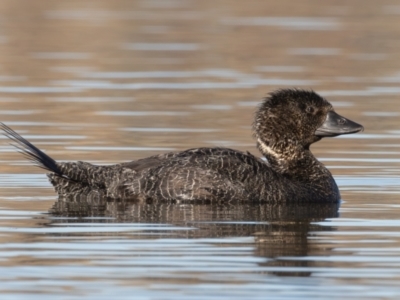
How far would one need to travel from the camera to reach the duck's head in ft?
39.7

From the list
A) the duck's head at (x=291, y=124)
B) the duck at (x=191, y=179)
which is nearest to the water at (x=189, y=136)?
the duck at (x=191, y=179)

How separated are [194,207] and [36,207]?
127cm

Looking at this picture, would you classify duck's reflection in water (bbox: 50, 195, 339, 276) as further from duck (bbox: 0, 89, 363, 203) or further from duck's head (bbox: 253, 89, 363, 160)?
duck's head (bbox: 253, 89, 363, 160)

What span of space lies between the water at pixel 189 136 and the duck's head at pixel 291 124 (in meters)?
0.57

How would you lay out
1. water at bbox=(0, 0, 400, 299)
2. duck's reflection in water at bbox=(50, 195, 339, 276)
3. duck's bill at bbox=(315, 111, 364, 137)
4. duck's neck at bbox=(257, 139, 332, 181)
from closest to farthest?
water at bbox=(0, 0, 400, 299) → duck's reflection in water at bbox=(50, 195, 339, 276) → duck's neck at bbox=(257, 139, 332, 181) → duck's bill at bbox=(315, 111, 364, 137)

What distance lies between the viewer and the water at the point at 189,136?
8.43 meters

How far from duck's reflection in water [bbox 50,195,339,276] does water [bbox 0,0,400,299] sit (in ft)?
0.06

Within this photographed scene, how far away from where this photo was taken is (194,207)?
11.2 meters

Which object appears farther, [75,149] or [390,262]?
[75,149]

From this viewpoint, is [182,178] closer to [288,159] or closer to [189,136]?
[288,159]

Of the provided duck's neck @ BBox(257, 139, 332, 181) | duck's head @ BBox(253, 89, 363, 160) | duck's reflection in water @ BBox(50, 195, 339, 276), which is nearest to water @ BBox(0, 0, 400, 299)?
duck's reflection in water @ BBox(50, 195, 339, 276)

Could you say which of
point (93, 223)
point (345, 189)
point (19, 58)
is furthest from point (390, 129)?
point (19, 58)

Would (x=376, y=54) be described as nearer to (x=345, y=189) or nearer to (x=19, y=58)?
(x=19, y=58)

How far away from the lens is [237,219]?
34.7ft
